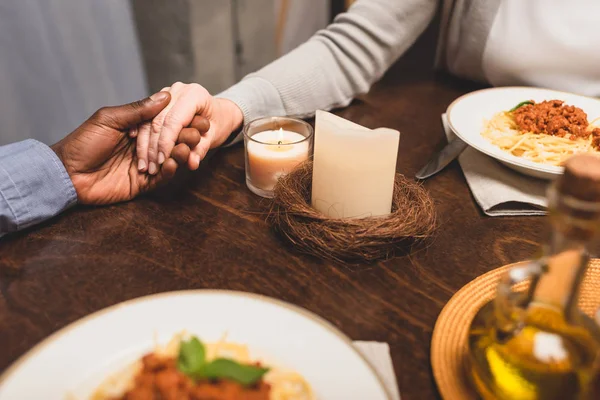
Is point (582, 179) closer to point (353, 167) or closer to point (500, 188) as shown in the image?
point (353, 167)

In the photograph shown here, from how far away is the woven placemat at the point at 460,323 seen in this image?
584 mm

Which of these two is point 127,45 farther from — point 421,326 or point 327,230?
point 421,326

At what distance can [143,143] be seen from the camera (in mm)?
1012

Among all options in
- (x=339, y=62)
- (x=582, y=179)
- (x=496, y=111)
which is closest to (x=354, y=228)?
(x=582, y=179)

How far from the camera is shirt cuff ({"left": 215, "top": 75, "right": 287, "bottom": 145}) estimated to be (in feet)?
4.04

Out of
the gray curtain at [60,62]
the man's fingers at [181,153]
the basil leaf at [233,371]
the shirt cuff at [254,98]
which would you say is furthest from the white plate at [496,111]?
the gray curtain at [60,62]

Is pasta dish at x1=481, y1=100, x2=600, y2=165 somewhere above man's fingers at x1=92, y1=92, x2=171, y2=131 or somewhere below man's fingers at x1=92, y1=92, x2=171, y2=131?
below

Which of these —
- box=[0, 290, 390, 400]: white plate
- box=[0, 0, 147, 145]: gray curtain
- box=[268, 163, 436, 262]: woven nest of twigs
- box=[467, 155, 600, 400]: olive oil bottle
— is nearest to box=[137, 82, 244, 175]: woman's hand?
box=[268, 163, 436, 262]: woven nest of twigs

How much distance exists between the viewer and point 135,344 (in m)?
0.58

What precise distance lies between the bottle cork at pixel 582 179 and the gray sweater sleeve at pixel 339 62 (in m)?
0.91

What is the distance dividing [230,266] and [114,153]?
0.39m

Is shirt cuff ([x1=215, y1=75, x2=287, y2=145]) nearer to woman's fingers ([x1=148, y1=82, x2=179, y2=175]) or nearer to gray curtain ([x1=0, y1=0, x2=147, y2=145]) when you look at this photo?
woman's fingers ([x1=148, y1=82, x2=179, y2=175])

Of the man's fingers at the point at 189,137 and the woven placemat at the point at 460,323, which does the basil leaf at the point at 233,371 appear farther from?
the man's fingers at the point at 189,137

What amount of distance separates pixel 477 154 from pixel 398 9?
2.05 ft
